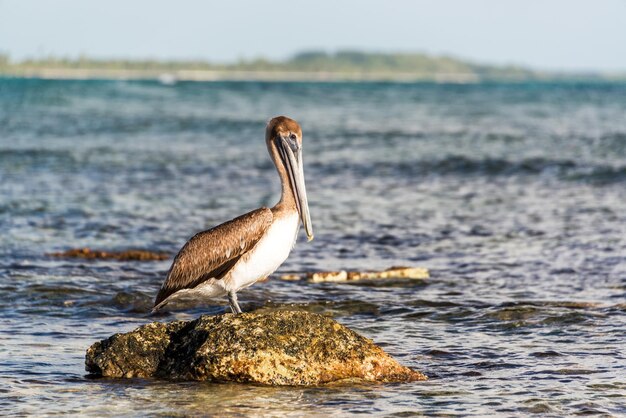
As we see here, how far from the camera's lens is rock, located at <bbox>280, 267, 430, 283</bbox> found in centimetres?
1059

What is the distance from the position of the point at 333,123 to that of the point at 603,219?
87.4 ft

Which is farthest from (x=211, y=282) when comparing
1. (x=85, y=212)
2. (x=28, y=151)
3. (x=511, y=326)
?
(x=28, y=151)

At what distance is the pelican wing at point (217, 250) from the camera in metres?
7.19

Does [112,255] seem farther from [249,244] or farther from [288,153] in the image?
[249,244]

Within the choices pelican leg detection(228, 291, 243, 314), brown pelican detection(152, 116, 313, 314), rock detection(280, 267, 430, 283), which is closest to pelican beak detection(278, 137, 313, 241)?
brown pelican detection(152, 116, 313, 314)

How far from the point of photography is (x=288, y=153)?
25.0ft

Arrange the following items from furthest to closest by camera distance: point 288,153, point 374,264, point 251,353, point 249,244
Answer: point 374,264, point 288,153, point 249,244, point 251,353

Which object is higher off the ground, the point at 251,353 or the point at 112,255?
the point at 251,353

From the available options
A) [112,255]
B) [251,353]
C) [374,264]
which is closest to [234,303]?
Answer: [251,353]

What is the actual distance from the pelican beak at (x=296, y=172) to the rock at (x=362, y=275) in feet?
10.2

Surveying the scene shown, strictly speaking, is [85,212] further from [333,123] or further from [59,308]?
[333,123]

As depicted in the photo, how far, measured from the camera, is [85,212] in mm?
15945

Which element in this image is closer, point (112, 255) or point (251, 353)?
point (251, 353)

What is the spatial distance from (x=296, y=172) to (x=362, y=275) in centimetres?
335
